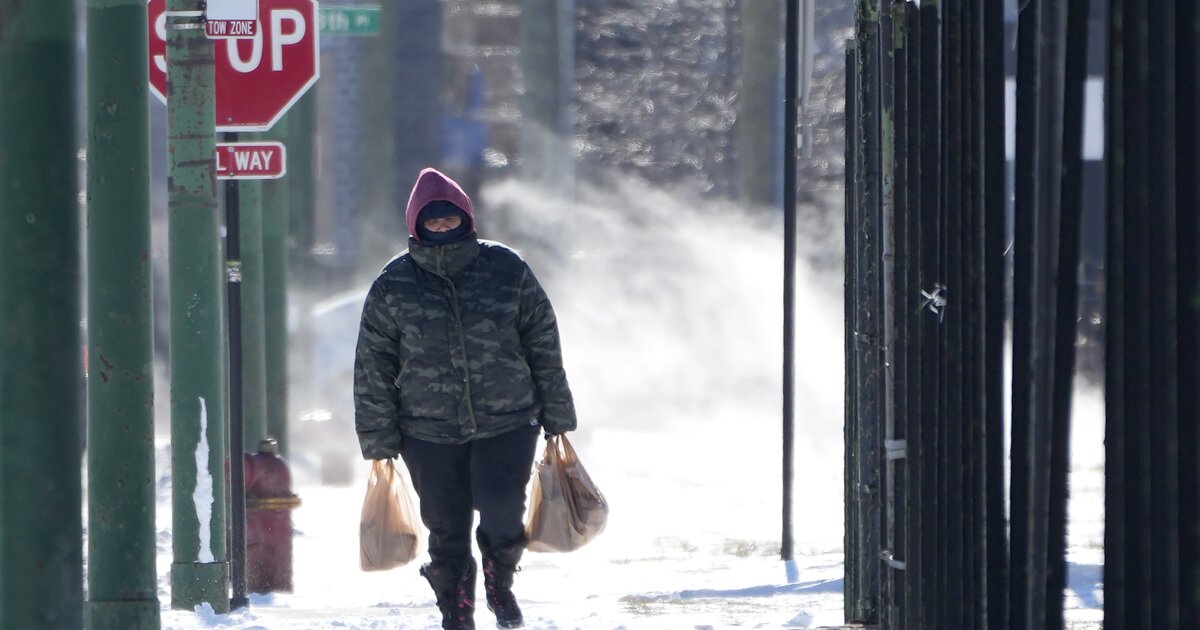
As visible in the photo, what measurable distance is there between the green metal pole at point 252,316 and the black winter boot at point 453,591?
14.0 feet

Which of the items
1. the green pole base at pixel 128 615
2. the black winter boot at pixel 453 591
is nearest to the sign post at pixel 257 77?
the black winter boot at pixel 453 591

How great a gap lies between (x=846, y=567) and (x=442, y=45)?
33.8 m

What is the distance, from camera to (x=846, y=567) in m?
6.75

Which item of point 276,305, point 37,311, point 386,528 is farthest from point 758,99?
point 37,311

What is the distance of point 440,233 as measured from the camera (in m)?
6.35

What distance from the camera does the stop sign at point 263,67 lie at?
8211mm

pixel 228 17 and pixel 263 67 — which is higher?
pixel 228 17

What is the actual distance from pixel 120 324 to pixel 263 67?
2.99 metres

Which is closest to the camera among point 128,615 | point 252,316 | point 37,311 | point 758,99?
point 37,311

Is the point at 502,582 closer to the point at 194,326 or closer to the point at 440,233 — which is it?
the point at 440,233

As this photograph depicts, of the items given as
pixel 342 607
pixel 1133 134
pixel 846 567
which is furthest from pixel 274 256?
pixel 1133 134

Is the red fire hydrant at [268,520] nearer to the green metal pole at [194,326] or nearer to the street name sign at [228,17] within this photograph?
the green metal pole at [194,326]

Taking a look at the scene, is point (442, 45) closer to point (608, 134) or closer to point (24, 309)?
point (608, 134)

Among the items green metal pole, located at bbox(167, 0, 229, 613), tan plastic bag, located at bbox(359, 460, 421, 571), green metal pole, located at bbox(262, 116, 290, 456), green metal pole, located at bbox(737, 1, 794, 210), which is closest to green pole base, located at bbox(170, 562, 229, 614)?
green metal pole, located at bbox(167, 0, 229, 613)
